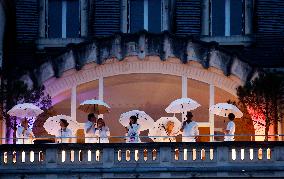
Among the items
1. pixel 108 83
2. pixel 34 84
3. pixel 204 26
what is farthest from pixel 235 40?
pixel 34 84

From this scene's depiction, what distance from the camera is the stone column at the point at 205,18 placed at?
1433 inches

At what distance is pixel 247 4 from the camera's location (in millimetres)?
36406

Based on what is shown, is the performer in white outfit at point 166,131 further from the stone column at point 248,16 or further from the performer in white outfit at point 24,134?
the stone column at point 248,16

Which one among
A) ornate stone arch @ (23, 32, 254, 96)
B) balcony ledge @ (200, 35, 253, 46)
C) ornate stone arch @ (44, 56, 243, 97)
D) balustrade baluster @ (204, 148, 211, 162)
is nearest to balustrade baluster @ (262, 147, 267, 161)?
balustrade baluster @ (204, 148, 211, 162)

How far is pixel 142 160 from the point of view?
93.2ft

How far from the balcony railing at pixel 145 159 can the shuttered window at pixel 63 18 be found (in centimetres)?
908

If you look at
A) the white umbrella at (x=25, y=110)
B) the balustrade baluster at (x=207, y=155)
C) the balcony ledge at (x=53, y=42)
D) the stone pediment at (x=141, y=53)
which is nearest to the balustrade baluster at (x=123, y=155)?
the balustrade baluster at (x=207, y=155)

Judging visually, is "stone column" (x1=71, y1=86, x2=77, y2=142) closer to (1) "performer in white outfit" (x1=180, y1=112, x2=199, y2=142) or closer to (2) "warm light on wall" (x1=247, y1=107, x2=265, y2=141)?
(1) "performer in white outfit" (x1=180, y1=112, x2=199, y2=142)

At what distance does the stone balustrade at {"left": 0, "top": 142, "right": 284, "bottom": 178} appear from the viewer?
1113 inches

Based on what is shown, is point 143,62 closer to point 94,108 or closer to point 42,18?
point 94,108

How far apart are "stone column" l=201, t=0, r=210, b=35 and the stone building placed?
4 cm

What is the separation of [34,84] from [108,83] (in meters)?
2.75

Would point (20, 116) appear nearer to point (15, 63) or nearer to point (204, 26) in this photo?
point (15, 63)

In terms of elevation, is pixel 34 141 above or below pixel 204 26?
below
